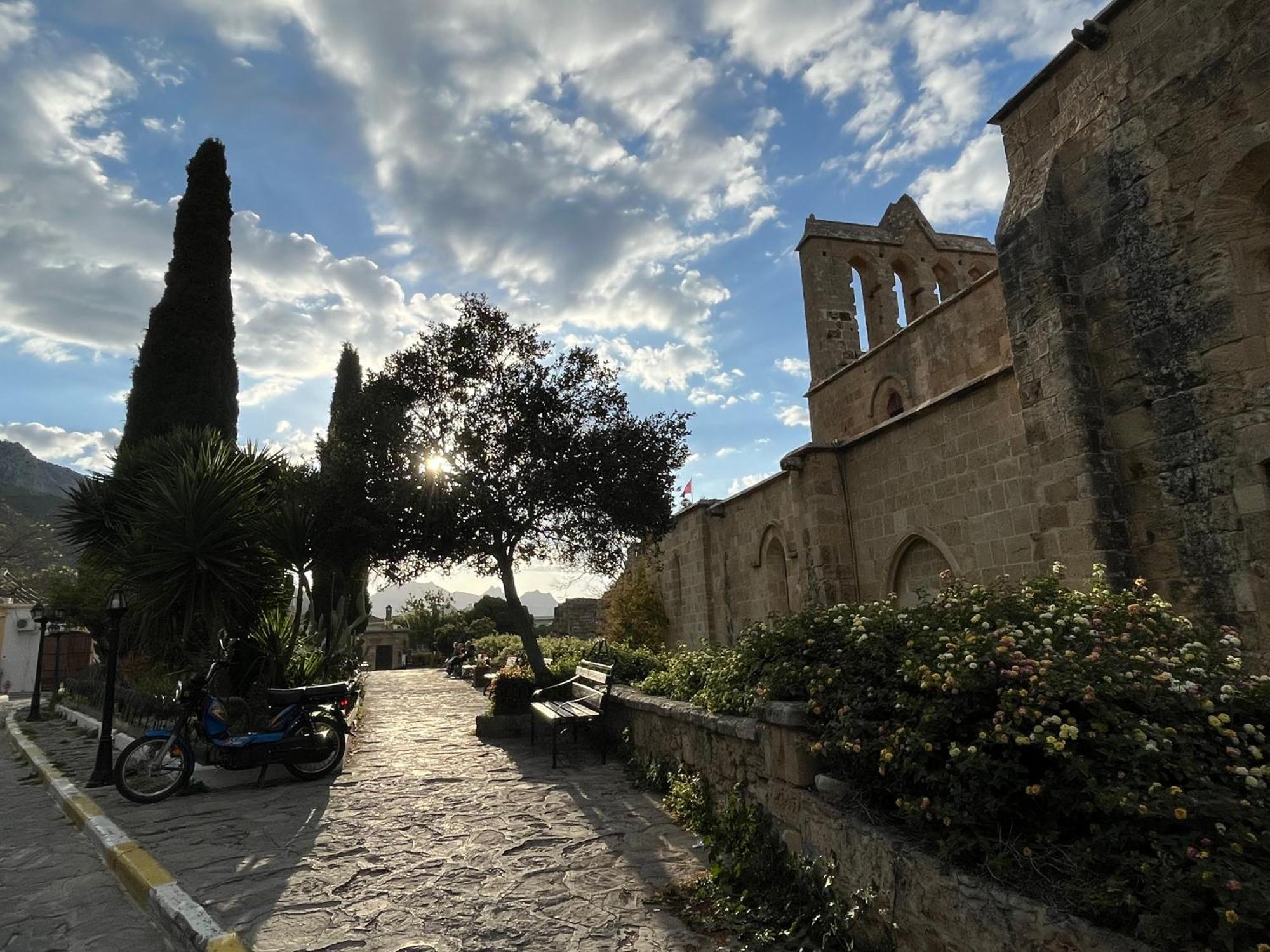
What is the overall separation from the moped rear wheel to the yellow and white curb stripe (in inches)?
71.6

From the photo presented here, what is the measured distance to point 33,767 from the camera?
9.95 meters

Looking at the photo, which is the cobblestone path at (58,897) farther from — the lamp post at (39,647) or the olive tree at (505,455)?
the lamp post at (39,647)

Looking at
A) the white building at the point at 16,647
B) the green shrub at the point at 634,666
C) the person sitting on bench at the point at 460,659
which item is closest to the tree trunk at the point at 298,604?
the green shrub at the point at 634,666

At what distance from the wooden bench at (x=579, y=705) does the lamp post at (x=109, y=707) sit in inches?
190

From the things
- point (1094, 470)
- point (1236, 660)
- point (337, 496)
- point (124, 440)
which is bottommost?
point (1236, 660)

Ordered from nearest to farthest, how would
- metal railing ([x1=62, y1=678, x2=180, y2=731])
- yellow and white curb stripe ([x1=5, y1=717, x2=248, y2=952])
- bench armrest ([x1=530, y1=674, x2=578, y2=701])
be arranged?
yellow and white curb stripe ([x1=5, y1=717, x2=248, y2=952]), metal railing ([x1=62, y1=678, x2=180, y2=731]), bench armrest ([x1=530, y1=674, x2=578, y2=701])

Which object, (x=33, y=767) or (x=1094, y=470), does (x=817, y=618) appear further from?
(x=33, y=767)

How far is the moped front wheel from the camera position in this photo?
7188mm

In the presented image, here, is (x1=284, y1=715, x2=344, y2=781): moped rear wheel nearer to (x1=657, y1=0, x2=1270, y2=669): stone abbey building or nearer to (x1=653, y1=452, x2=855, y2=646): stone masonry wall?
(x1=653, y1=452, x2=855, y2=646): stone masonry wall

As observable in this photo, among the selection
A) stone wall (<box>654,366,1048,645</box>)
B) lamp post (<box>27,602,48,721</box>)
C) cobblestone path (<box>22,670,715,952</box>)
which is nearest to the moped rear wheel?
cobblestone path (<box>22,670,715,952</box>)

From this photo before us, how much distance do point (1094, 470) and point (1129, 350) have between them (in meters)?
1.25

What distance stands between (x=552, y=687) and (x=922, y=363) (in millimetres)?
9369

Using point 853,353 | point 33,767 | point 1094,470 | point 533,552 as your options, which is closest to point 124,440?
point 33,767

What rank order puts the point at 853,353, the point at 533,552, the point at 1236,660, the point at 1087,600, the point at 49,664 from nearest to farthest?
the point at 1236,660 < the point at 1087,600 < the point at 533,552 < the point at 853,353 < the point at 49,664
